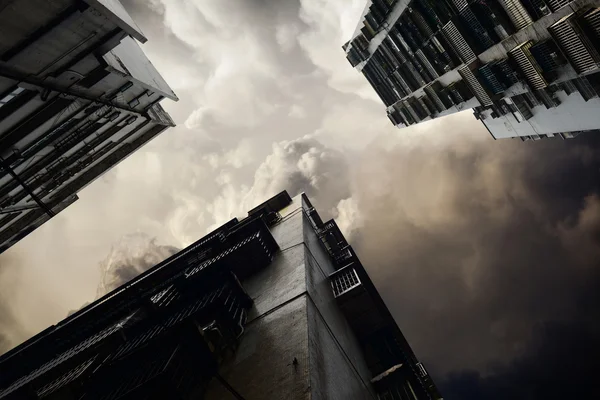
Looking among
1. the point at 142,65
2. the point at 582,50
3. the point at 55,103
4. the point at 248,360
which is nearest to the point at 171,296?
the point at 248,360

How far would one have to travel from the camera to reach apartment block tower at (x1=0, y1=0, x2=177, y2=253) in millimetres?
6938

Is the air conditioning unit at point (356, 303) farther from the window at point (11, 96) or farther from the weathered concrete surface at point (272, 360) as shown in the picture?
the window at point (11, 96)

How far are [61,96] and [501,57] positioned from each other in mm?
19105

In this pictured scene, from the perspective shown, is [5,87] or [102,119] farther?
[102,119]

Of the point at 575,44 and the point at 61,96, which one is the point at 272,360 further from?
the point at 575,44

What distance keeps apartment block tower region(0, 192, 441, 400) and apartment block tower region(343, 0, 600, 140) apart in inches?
480

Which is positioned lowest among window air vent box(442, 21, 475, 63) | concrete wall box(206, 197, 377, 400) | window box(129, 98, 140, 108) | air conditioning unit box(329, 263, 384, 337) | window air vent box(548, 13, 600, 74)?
air conditioning unit box(329, 263, 384, 337)

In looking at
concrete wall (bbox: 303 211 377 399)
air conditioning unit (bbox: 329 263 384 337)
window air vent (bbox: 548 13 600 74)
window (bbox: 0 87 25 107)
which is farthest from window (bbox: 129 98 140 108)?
window air vent (bbox: 548 13 600 74)

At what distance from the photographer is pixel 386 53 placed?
28016 millimetres

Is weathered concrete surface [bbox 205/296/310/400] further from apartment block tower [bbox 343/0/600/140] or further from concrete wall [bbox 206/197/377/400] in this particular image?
apartment block tower [bbox 343/0/600/140]

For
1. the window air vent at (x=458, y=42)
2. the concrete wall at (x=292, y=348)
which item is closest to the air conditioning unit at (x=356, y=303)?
the concrete wall at (x=292, y=348)

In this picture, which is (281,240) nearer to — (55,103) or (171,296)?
(171,296)

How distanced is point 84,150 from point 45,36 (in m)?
6.21

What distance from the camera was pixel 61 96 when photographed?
8680 mm
